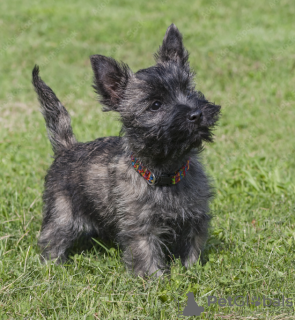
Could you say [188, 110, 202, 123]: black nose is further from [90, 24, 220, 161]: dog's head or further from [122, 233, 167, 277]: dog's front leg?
[122, 233, 167, 277]: dog's front leg

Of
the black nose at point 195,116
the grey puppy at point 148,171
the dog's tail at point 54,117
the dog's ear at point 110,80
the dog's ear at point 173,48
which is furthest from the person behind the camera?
the dog's tail at point 54,117

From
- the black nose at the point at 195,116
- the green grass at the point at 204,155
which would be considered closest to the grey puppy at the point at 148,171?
the black nose at the point at 195,116

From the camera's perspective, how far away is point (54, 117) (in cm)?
453

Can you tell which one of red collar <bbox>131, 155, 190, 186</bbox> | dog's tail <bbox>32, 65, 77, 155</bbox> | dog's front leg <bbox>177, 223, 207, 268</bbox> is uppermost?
dog's tail <bbox>32, 65, 77, 155</bbox>

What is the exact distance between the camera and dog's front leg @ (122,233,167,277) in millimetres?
3709

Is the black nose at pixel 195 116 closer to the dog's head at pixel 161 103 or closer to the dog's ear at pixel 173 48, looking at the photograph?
the dog's head at pixel 161 103

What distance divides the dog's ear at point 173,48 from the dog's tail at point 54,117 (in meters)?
1.22

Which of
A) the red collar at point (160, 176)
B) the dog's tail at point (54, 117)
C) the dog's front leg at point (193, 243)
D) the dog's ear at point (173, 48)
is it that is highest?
the dog's ear at point (173, 48)

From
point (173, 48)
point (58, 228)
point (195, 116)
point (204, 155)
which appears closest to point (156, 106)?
point (195, 116)

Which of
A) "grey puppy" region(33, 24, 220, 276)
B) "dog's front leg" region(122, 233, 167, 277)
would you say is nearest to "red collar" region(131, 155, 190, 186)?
"grey puppy" region(33, 24, 220, 276)

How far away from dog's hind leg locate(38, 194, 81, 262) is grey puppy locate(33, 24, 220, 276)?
0.03ft

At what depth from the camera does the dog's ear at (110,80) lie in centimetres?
380

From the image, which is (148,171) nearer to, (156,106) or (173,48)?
(156,106)

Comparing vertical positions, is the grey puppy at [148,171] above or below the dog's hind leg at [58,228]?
above
